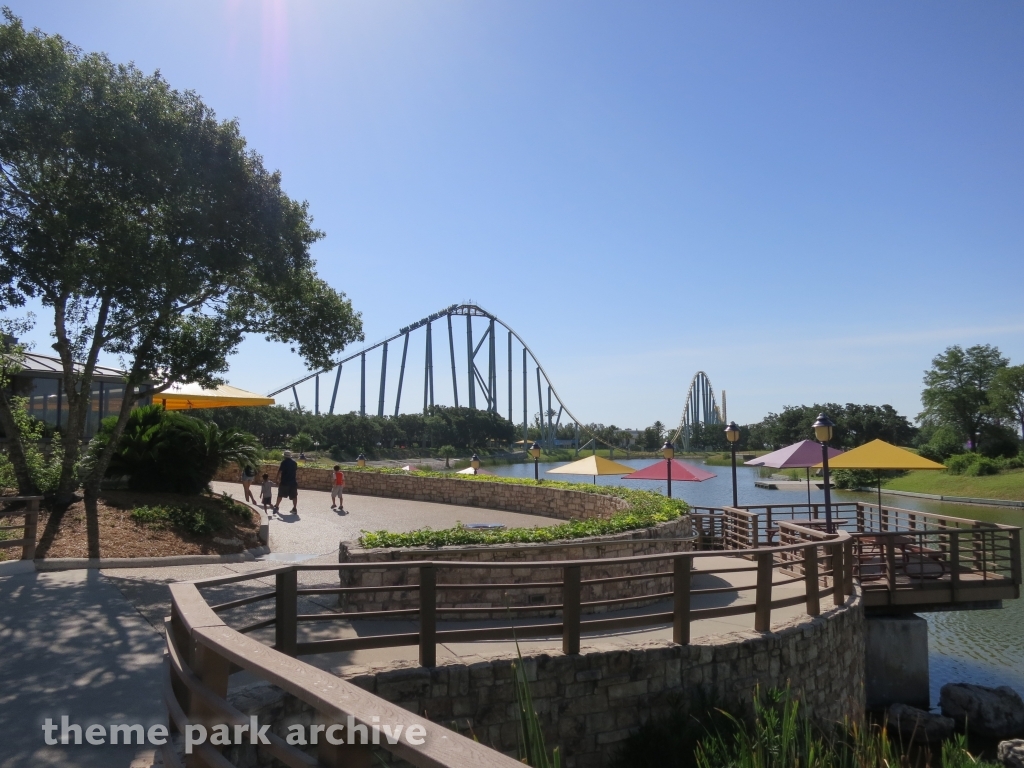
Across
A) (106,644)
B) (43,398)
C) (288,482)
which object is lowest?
(106,644)

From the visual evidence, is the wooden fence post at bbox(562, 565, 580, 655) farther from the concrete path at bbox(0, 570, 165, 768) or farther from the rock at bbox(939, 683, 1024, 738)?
the rock at bbox(939, 683, 1024, 738)

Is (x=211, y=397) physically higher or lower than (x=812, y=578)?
higher

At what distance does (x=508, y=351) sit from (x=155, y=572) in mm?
67518

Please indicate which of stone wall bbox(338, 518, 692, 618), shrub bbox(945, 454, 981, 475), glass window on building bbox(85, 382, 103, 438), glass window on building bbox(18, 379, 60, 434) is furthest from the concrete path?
shrub bbox(945, 454, 981, 475)

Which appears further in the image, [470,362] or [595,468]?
[470,362]

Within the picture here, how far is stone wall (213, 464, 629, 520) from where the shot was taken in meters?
16.3

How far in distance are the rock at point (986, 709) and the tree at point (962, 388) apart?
209 ft

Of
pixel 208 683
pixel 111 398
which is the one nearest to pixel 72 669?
pixel 208 683

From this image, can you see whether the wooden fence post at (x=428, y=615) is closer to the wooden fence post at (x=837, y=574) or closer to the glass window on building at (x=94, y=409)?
the wooden fence post at (x=837, y=574)

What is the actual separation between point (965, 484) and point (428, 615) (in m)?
46.9

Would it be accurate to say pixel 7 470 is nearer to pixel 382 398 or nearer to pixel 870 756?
pixel 870 756

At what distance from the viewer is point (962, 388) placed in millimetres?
68062

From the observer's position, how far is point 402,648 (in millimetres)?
6352

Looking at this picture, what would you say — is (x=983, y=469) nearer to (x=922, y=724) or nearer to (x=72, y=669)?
(x=922, y=724)
